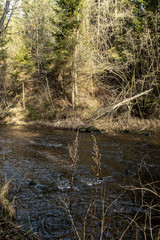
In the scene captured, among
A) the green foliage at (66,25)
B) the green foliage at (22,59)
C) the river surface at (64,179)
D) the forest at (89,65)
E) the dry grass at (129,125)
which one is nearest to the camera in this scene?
the river surface at (64,179)

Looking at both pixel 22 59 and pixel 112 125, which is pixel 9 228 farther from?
pixel 22 59

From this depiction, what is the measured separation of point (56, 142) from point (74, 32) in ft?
36.3

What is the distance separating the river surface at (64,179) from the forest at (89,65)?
5.79 meters

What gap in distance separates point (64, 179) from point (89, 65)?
1358 cm

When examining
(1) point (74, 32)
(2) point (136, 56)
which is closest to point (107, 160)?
(2) point (136, 56)

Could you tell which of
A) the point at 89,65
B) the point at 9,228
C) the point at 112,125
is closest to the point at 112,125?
the point at 112,125

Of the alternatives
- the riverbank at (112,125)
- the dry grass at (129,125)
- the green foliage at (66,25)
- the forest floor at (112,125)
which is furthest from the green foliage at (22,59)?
the dry grass at (129,125)

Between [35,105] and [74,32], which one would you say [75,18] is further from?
[35,105]

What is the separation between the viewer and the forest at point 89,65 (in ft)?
46.9

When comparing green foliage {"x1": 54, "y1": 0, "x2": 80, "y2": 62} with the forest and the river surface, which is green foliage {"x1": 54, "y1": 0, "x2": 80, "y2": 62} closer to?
the forest

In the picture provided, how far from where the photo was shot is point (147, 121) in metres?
13.0

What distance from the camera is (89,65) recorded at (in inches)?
666

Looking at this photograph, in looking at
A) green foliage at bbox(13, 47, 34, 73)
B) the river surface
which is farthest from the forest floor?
green foliage at bbox(13, 47, 34, 73)

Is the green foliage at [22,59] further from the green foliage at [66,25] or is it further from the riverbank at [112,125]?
the riverbank at [112,125]
